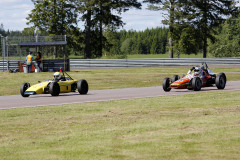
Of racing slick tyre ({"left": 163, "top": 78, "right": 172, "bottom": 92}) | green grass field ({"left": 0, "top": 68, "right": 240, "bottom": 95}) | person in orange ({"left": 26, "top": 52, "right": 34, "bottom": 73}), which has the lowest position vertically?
green grass field ({"left": 0, "top": 68, "right": 240, "bottom": 95})

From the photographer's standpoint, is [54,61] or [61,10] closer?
[54,61]

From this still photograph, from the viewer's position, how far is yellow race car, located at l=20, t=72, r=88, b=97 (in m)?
16.4

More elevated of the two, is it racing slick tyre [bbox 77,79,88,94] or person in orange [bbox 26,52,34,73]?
person in orange [bbox 26,52,34,73]

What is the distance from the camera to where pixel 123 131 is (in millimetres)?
8617

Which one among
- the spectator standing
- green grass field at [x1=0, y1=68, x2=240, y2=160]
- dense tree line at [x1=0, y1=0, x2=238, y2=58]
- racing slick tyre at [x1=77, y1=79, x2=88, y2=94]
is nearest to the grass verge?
green grass field at [x1=0, y1=68, x2=240, y2=160]

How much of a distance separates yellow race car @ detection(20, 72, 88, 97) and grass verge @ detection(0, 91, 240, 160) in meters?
3.45

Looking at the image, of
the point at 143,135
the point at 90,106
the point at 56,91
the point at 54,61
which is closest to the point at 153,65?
the point at 54,61

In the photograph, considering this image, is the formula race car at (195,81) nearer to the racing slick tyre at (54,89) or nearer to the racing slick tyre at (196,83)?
the racing slick tyre at (196,83)

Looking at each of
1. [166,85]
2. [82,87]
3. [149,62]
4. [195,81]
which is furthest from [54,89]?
[149,62]

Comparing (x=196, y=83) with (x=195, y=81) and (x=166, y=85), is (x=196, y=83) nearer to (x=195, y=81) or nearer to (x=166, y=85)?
(x=195, y=81)

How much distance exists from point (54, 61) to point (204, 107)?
2305cm

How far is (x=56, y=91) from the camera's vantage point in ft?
54.9

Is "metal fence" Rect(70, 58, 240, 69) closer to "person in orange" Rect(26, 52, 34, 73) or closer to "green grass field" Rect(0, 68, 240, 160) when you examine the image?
"person in orange" Rect(26, 52, 34, 73)

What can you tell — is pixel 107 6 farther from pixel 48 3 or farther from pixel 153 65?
pixel 153 65
